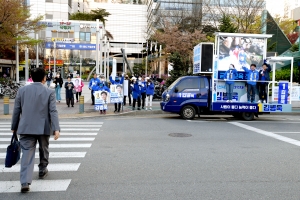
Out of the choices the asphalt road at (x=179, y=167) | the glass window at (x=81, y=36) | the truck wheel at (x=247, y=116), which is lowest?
the asphalt road at (x=179, y=167)

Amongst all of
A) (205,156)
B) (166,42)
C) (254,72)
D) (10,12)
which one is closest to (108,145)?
(205,156)

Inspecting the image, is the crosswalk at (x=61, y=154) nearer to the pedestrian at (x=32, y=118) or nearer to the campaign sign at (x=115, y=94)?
the pedestrian at (x=32, y=118)

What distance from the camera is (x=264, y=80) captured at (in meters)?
13.7

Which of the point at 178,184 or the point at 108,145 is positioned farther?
the point at 108,145

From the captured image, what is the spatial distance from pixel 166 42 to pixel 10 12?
72.3ft

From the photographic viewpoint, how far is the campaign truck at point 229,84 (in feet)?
44.8

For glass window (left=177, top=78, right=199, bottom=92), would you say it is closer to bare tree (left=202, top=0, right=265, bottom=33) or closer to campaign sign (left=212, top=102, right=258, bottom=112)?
campaign sign (left=212, top=102, right=258, bottom=112)

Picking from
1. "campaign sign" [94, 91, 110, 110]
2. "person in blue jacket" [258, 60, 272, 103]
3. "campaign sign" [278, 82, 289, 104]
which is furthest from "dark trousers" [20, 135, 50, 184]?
"campaign sign" [278, 82, 289, 104]

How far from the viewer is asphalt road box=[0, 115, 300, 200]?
15.9ft

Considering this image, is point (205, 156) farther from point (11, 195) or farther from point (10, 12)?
point (10, 12)

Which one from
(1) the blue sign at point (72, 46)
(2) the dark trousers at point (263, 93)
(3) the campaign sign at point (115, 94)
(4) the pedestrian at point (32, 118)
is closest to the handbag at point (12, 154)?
(4) the pedestrian at point (32, 118)

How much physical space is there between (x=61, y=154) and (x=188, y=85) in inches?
308

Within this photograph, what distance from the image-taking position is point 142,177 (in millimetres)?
5559

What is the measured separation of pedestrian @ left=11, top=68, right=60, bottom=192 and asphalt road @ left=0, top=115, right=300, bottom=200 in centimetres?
50
